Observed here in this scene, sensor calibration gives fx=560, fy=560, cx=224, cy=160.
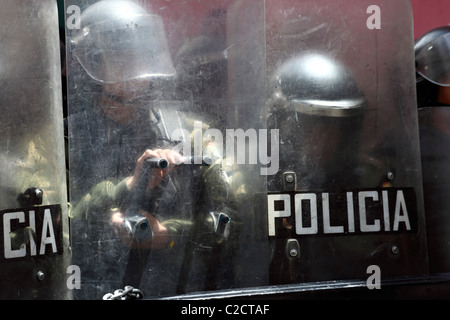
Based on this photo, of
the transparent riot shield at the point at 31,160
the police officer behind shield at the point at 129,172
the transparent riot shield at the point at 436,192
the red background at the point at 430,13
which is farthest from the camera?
the red background at the point at 430,13

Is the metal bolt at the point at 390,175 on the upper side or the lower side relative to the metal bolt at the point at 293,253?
upper

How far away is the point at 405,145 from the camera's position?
2393 mm

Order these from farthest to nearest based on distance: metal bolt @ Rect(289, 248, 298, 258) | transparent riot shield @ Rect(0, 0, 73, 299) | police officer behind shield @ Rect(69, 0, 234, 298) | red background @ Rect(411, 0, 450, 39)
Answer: red background @ Rect(411, 0, 450, 39) < metal bolt @ Rect(289, 248, 298, 258) < police officer behind shield @ Rect(69, 0, 234, 298) < transparent riot shield @ Rect(0, 0, 73, 299)

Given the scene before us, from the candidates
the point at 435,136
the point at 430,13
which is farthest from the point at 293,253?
the point at 430,13

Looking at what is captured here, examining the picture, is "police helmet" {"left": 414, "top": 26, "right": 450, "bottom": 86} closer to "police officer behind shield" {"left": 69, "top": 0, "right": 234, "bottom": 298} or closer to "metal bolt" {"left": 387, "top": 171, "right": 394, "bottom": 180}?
"metal bolt" {"left": 387, "top": 171, "right": 394, "bottom": 180}

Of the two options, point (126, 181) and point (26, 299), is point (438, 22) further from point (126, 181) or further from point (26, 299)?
point (26, 299)

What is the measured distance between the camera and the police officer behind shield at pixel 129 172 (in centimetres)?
201

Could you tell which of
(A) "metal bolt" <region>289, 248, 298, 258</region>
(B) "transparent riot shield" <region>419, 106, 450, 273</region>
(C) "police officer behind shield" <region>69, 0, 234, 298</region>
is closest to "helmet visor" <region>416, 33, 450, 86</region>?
(B) "transparent riot shield" <region>419, 106, 450, 273</region>

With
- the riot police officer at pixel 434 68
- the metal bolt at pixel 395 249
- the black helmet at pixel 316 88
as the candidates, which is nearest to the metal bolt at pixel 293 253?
the metal bolt at pixel 395 249

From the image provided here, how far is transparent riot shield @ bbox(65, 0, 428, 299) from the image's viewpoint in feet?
6.66

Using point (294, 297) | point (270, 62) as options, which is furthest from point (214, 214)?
point (270, 62)

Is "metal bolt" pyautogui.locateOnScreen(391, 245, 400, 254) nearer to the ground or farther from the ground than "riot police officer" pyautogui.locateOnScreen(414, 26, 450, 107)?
nearer to the ground

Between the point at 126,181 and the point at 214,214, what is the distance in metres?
0.36

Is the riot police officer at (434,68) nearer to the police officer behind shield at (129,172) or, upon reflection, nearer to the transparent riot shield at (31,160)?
the police officer behind shield at (129,172)
